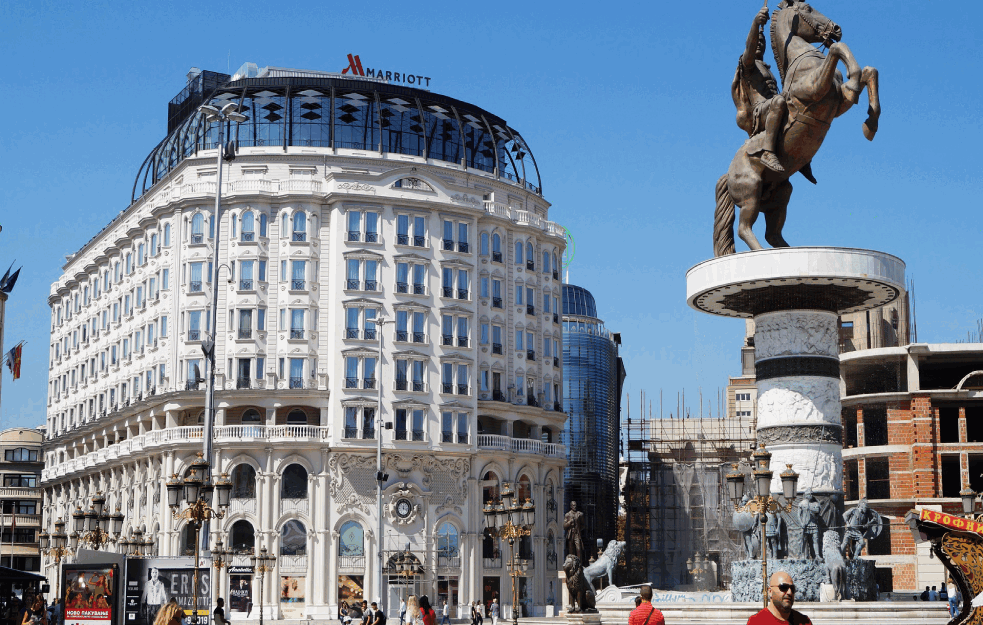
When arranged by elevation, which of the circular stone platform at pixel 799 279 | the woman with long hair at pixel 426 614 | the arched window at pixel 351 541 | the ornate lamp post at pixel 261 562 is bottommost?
the ornate lamp post at pixel 261 562

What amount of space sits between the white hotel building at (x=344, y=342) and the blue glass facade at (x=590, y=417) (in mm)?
21762

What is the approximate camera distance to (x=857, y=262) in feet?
97.4

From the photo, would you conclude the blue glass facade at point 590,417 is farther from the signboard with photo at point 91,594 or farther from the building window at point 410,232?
the signboard with photo at point 91,594

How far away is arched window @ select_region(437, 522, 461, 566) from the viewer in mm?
71188

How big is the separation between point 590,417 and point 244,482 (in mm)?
40348

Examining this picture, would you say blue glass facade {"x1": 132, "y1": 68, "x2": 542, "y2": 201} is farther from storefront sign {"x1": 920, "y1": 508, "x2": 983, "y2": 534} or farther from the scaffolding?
storefront sign {"x1": 920, "y1": 508, "x2": 983, "y2": 534}

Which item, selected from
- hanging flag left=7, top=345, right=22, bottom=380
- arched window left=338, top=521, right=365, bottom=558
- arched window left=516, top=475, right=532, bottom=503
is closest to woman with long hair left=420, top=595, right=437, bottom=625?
arched window left=338, top=521, right=365, bottom=558

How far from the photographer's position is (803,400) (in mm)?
30594

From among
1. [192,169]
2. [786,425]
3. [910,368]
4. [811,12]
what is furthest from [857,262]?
[192,169]

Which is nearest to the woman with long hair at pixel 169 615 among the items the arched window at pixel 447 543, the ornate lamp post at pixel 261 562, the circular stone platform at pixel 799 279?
the circular stone platform at pixel 799 279

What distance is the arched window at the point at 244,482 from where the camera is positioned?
69.0 m

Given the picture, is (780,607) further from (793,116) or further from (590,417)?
(590,417)

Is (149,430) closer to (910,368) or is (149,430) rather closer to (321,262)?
(321,262)

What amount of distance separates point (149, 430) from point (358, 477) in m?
15.5
